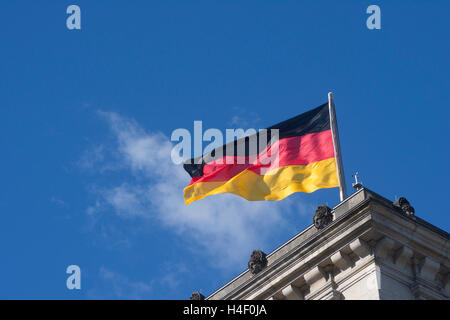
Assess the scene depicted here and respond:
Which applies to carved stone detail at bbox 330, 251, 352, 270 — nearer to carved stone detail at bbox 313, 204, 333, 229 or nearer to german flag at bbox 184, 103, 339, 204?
carved stone detail at bbox 313, 204, 333, 229

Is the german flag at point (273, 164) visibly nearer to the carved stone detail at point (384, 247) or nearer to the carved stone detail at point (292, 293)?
the carved stone detail at point (292, 293)

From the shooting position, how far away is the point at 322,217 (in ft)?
120

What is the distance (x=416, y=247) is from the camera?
35.1 meters

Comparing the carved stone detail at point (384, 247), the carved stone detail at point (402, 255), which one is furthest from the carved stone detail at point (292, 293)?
the carved stone detail at point (402, 255)

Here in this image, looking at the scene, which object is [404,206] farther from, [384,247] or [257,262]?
[257,262]

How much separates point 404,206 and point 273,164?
7.41 m

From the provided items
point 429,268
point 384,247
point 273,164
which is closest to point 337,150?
point 273,164

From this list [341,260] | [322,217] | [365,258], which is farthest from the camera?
[322,217]

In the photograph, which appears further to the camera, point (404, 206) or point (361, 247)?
point (404, 206)
